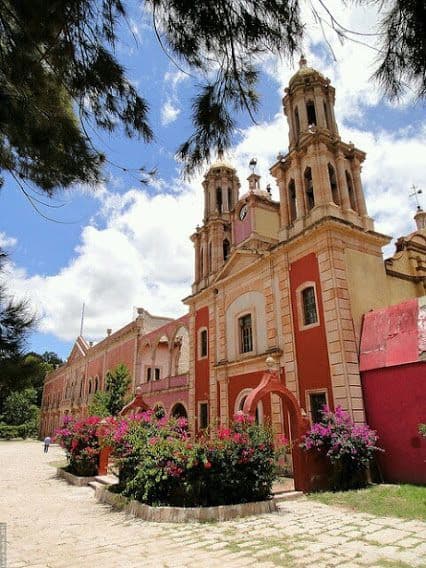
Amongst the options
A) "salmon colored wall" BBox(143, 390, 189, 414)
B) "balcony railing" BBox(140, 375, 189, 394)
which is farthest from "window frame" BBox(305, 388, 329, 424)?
"balcony railing" BBox(140, 375, 189, 394)

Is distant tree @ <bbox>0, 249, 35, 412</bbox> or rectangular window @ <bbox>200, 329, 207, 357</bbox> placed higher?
rectangular window @ <bbox>200, 329, 207, 357</bbox>

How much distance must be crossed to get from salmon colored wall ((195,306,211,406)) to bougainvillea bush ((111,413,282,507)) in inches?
384

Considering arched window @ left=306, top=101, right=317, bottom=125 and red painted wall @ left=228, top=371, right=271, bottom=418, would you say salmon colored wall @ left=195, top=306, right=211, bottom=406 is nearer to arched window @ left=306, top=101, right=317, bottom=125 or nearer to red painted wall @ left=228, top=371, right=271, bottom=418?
red painted wall @ left=228, top=371, right=271, bottom=418

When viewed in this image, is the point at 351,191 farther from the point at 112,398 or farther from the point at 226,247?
the point at 112,398

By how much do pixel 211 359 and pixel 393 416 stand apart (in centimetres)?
907

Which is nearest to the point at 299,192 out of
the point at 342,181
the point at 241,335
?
the point at 342,181

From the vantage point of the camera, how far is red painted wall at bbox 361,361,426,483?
9.89m

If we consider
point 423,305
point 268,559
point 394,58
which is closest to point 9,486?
point 268,559

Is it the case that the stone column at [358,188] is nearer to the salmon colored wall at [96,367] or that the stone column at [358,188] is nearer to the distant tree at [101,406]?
the distant tree at [101,406]

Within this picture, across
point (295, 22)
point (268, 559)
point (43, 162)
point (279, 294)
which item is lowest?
point (268, 559)

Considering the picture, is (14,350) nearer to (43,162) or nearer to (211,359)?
(43,162)

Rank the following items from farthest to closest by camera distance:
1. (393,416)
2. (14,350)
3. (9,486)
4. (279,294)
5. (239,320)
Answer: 1. (239,320)
2. (279,294)
3. (9,486)
4. (393,416)
5. (14,350)

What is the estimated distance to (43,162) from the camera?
467 cm

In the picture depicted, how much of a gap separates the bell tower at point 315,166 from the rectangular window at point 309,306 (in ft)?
7.32
